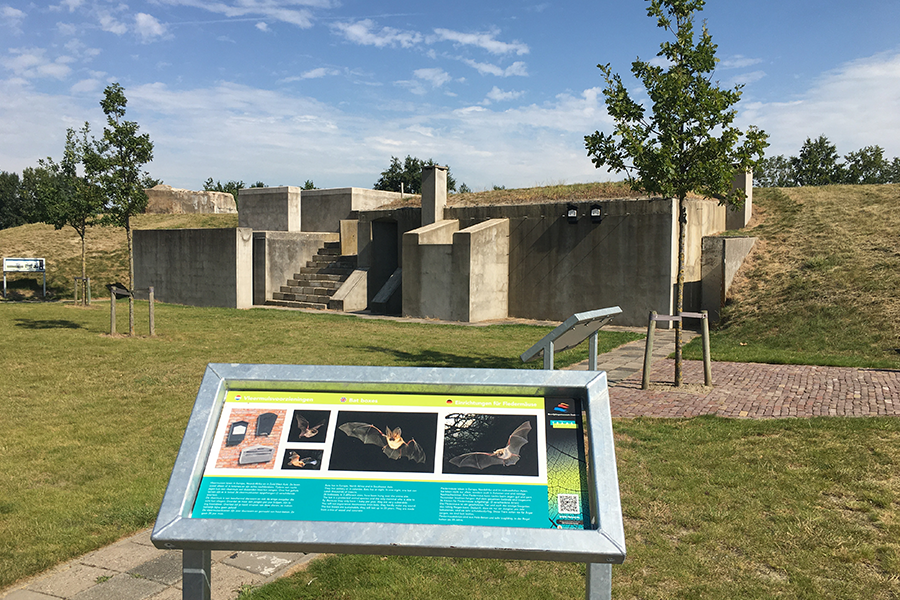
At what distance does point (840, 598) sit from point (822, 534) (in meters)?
0.80

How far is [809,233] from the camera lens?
17.1 metres

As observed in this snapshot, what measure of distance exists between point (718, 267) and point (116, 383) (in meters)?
13.7

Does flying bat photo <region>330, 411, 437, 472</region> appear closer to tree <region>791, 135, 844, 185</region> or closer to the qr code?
the qr code

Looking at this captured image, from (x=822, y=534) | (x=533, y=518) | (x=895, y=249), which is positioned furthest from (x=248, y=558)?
(x=895, y=249)

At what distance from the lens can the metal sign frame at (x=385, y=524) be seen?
211 cm

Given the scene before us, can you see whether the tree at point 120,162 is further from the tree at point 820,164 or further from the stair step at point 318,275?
the tree at point 820,164

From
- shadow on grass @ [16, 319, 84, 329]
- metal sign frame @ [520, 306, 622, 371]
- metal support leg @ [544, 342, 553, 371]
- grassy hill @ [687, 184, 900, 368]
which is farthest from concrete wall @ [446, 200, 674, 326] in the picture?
metal support leg @ [544, 342, 553, 371]

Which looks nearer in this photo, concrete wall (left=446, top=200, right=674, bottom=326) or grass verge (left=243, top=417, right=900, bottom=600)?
grass verge (left=243, top=417, right=900, bottom=600)

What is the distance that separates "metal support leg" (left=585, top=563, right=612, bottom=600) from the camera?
87.7 inches

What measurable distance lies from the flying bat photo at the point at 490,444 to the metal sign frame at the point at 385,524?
0.14m

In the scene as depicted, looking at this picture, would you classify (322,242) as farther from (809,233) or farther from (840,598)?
(840,598)

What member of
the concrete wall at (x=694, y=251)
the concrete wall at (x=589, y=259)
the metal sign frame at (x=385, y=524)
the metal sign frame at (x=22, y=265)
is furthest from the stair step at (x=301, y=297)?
the metal sign frame at (x=385, y=524)

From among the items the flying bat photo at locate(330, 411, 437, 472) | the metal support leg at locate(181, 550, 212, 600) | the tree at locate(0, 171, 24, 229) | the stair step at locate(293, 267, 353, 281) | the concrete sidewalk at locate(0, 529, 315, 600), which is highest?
the tree at locate(0, 171, 24, 229)

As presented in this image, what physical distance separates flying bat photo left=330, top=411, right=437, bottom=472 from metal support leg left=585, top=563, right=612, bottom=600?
67cm
